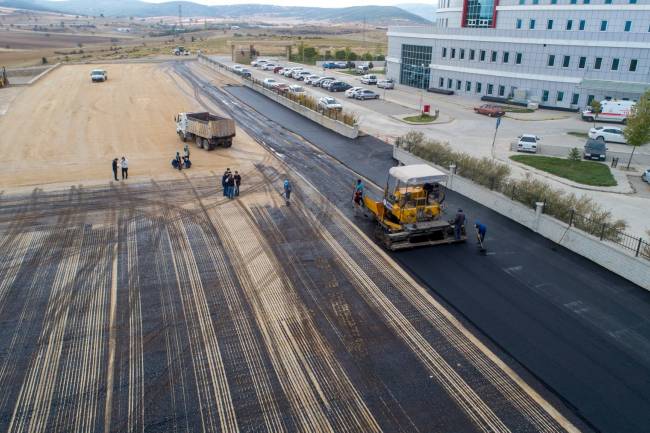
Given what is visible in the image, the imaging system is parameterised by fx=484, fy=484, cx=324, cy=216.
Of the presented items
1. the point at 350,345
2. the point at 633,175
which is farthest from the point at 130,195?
the point at 633,175

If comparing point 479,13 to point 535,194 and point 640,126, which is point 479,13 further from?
point 535,194

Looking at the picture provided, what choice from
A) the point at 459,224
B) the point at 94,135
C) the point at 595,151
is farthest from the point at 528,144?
the point at 94,135

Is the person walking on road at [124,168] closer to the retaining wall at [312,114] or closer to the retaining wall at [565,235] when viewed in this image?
the retaining wall at [312,114]

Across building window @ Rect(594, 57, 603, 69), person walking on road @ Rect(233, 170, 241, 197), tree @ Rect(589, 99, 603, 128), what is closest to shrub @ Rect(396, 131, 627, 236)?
person walking on road @ Rect(233, 170, 241, 197)

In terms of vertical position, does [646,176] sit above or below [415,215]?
below

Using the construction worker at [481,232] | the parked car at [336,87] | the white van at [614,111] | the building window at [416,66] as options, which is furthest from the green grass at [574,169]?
the building window at [416,66]
